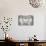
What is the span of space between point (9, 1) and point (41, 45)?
187 cm

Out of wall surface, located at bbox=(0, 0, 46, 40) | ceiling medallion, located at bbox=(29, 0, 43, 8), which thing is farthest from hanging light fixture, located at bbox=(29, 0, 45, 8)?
wall surface, located at bbox=(0, 0, 46, 40)

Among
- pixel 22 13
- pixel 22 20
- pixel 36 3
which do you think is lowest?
pixel 22 20

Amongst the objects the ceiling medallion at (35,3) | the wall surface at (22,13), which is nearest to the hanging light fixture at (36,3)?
the ceiling medallion at (35,3)

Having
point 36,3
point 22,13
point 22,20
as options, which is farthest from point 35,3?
point 22,20

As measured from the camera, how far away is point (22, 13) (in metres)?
4.49

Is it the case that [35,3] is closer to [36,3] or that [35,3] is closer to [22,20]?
[36,3]

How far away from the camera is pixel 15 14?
4484 mm

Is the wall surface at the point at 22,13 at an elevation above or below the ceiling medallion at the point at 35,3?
below

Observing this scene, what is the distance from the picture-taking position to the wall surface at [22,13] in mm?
4441

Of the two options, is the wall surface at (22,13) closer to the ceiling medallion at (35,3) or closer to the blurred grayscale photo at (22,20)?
the blurred grayscale photo at (22,20)

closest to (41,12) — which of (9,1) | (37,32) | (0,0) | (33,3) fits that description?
(33,3)

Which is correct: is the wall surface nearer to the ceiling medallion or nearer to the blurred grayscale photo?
the blurred grayscale photo

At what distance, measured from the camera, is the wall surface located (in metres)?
4.44

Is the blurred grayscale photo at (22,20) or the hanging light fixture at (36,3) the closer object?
the blurred grayscale photo at (22,20)
